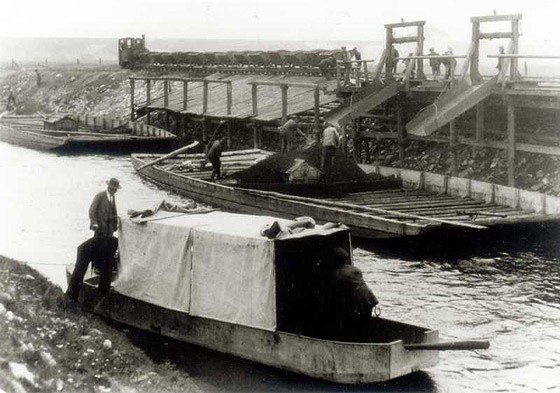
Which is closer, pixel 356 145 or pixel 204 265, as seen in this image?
pixel 204 265

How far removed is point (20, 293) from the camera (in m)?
12.1

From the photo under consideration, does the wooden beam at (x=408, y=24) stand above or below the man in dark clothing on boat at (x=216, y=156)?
above

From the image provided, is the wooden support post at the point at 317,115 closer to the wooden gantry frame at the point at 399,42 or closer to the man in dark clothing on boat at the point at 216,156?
the wooden gantry frame at the point at 399,42

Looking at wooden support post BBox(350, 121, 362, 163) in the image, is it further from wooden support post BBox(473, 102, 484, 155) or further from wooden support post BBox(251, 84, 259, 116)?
wooden support post BBox(473, 102, 484, 155)

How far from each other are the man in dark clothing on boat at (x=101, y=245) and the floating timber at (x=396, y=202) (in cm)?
660

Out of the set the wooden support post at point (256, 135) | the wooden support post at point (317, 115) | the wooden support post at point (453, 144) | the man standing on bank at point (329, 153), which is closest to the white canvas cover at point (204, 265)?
the man standing on bank at point (329, 153)

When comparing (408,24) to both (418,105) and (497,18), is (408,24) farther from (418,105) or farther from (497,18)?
(497,18)

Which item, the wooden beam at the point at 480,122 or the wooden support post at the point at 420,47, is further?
the wooden support post at the point at 420,47

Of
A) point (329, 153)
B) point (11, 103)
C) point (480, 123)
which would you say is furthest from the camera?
point (11, 103)

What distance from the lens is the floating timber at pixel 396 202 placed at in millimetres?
17781

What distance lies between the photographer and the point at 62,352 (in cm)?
1005

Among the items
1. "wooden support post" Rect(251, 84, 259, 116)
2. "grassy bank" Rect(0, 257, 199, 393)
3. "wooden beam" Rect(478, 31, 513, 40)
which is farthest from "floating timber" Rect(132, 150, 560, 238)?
"wooden support post" Rect(251, 84, 259, 116)

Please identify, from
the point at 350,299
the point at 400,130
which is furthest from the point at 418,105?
the point at 350,299

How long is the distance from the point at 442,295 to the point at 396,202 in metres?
5.84
